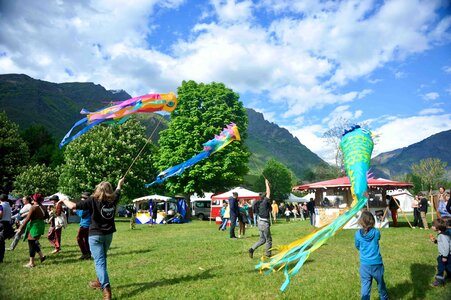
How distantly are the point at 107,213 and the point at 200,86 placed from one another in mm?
28209

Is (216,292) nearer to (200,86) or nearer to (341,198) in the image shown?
(341,198)

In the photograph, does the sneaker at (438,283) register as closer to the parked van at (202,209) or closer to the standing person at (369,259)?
the standing person at (369,259)

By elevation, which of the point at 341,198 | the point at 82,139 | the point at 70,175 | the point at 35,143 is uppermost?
the point at 35,143

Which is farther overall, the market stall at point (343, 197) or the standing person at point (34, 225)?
the market stall at point (343, 197)

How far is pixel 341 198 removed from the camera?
2103 centimetres

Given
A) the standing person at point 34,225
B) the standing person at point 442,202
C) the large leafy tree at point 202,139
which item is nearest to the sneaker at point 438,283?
the standing person at point 442,202

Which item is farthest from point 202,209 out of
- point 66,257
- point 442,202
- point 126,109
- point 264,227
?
point 126,109

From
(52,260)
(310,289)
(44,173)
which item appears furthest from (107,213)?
(44,173)

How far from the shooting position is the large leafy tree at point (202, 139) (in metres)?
30.1

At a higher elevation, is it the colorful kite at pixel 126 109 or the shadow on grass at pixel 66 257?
the colorful kite at pixel 126 109

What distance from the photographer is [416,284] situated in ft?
21.6

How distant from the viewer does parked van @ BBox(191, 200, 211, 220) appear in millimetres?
35656

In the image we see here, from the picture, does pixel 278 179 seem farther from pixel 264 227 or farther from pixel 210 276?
pixel 210 276

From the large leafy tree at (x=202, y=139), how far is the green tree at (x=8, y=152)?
1696cm
